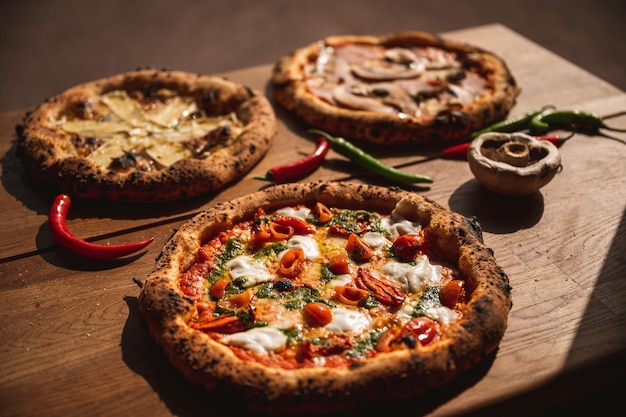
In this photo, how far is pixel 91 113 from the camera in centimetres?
643

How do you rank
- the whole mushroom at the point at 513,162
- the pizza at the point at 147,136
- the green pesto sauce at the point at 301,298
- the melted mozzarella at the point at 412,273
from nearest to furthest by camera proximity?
the green pesto sauce at the point at 301,298 < the melted mozzarella at the point at 412,273 < the whole mushroom at the point at 513,162 < the pizza at the point at 147,136

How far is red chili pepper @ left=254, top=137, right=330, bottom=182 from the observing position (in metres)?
5.66

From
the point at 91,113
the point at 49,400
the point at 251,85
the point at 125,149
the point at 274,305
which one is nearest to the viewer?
the point at 49,400

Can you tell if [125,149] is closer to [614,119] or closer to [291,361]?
[291,361]

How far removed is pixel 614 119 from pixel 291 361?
4.68m

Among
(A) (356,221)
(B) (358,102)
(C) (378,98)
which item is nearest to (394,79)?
(C) (378,98)

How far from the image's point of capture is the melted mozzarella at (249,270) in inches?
166

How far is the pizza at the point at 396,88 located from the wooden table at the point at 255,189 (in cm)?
36

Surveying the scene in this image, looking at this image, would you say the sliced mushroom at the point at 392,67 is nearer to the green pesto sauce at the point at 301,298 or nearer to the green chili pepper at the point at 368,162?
the green chili pepper at the point at 368,162

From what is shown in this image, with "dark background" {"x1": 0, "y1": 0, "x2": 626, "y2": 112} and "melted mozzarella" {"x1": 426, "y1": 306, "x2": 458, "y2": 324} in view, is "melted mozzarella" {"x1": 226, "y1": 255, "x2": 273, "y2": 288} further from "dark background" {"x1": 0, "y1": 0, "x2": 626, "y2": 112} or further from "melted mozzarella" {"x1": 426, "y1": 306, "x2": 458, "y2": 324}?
"dark background" {"x1": 0, "y1": 0, "x2": 626, "y2": 112}

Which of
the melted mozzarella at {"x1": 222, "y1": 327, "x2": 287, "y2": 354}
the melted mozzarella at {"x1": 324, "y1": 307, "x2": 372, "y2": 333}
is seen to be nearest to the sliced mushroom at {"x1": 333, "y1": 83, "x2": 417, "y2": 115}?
the melted mozzarella at {"x1": 324, "y1": 307, "x2": 372, "y2": 333}

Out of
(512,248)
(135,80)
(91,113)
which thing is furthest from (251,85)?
(512,248)

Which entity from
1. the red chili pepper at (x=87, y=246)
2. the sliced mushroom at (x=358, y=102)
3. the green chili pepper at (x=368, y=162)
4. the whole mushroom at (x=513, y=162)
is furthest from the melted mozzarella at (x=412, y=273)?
the sliced mushroom at (x=358, y=102)

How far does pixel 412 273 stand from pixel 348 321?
616mm
